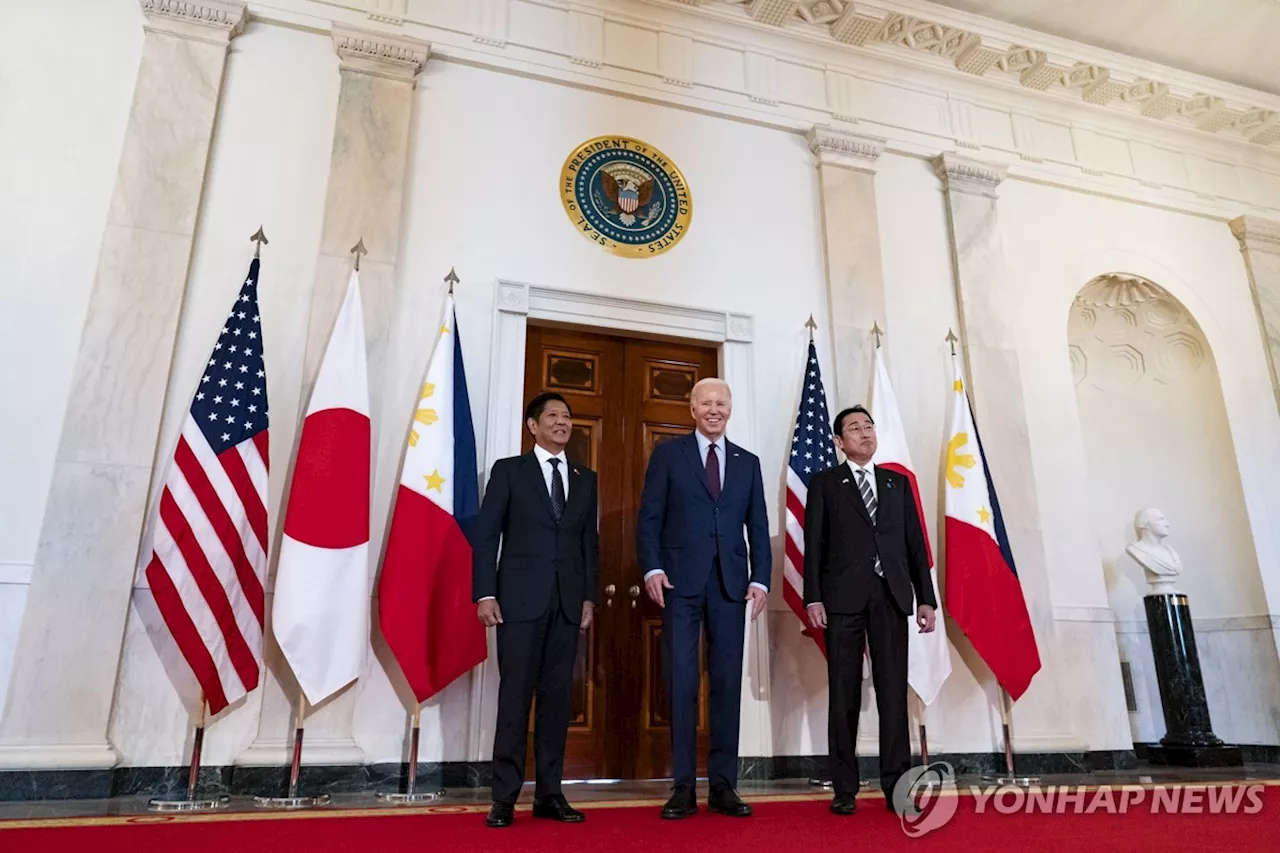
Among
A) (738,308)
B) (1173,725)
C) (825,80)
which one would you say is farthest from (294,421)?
(1173,725)

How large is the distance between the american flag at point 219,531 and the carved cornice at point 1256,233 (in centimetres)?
712

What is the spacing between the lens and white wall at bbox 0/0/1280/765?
157 inches

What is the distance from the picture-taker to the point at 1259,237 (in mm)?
6719

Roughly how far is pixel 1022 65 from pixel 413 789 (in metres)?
6.20

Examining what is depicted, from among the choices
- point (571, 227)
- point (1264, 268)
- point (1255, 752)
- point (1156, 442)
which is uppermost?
point (1264, 268)

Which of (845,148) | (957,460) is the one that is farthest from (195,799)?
(845,148)

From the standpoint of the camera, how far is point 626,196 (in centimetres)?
515

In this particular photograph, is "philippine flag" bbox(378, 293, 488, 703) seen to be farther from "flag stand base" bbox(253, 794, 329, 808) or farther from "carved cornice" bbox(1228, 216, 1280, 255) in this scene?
"carved cornice" bbox(1228, 216, 1280, 255)

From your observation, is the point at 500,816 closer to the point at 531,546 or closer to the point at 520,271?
the point at 531,546

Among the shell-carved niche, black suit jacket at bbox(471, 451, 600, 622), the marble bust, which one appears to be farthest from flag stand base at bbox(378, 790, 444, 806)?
the shell-carved niche

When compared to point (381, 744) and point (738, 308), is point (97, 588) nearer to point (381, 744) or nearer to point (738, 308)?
point (381, 744)

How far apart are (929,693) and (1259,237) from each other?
4.92m

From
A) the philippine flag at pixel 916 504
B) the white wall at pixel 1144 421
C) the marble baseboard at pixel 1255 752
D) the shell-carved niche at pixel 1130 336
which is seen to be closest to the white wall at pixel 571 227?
the philippine flag at pixel 916 504

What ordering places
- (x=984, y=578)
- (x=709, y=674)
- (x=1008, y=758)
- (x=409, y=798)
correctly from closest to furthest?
(x=709, y=674)
(x=409, y=798)
(x=1008, y=758)
(x=984, y=578)
